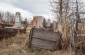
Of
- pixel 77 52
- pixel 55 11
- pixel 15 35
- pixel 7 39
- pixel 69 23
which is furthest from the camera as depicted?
pixel 55 11

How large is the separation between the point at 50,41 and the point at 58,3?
462 inches

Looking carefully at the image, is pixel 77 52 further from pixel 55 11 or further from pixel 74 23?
pixel 55 11

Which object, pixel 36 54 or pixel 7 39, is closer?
pixel 36 54

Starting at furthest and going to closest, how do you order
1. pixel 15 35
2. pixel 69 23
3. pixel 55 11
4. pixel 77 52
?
pixel 55 11
pixel 15 35
pixel 69 23
pixel 77 52

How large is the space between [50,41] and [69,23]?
1.39 m

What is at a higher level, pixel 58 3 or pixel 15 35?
pixel 58 3

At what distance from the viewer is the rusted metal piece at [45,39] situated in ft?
32.0

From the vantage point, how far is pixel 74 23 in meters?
9.61

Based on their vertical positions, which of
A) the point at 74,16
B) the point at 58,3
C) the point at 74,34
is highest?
the point at 58,3

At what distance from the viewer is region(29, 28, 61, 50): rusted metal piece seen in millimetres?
9766

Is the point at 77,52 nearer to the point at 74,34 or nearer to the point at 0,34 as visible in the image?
the point at 74,34

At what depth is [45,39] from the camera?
998 cm

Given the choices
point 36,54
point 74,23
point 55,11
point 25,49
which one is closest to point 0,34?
point 25,49

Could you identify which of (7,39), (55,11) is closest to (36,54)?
(7,39)
